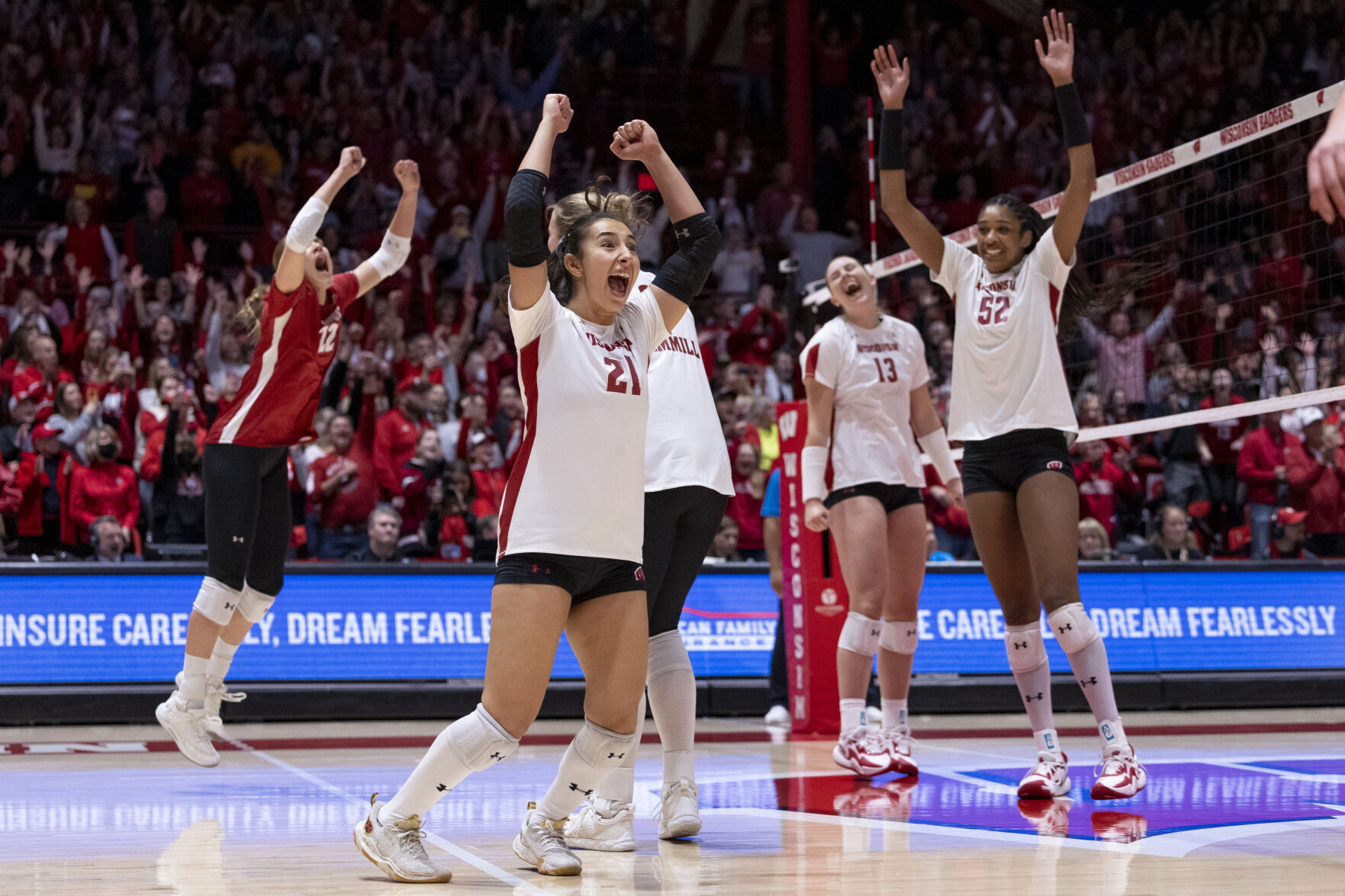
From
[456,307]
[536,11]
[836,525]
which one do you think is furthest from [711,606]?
[536,11]

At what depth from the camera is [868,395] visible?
256 inches

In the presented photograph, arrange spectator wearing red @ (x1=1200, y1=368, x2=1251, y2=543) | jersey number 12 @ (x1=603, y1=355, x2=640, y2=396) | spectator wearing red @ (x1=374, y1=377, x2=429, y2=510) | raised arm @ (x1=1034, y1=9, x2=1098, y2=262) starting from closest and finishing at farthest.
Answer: jersey number 12 @ (x1=603, y1=355, x2=640, y2=396), raised arm @ (x1=1034, y1=9, x2=1098, y2=262), spectator wearing red @ (x1=374, y1=377, x2=429, y2=510), spectator wearing red @ (x1=1200, y1=368, x2=1251, y2=543)

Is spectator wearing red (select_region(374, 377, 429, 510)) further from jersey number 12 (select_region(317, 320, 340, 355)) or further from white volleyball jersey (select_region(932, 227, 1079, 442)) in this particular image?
white volleyball jersey (select_region(932, 227, 1079, 442))

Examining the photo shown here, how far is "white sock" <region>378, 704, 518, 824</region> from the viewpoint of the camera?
3.78 metres

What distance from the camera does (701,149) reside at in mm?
18797

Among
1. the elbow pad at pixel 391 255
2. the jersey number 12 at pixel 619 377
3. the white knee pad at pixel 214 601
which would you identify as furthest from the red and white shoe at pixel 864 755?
the elbow pad at pixel 391 255

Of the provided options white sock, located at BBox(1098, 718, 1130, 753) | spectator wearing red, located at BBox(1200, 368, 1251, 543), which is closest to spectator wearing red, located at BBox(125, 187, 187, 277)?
spectator wearing red, located at BBox(1200, 368, 1251, 543)

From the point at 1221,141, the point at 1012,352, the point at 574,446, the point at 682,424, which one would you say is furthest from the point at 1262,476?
the point at 574,446

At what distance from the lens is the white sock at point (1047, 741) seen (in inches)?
211

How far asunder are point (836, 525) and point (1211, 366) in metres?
6.45

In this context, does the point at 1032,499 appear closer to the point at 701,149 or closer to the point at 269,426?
the point at 269,426

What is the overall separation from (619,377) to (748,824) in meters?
1.76

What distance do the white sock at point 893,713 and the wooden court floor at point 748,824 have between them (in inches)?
10.3

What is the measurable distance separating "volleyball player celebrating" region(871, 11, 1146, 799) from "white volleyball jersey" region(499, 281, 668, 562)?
192cm
